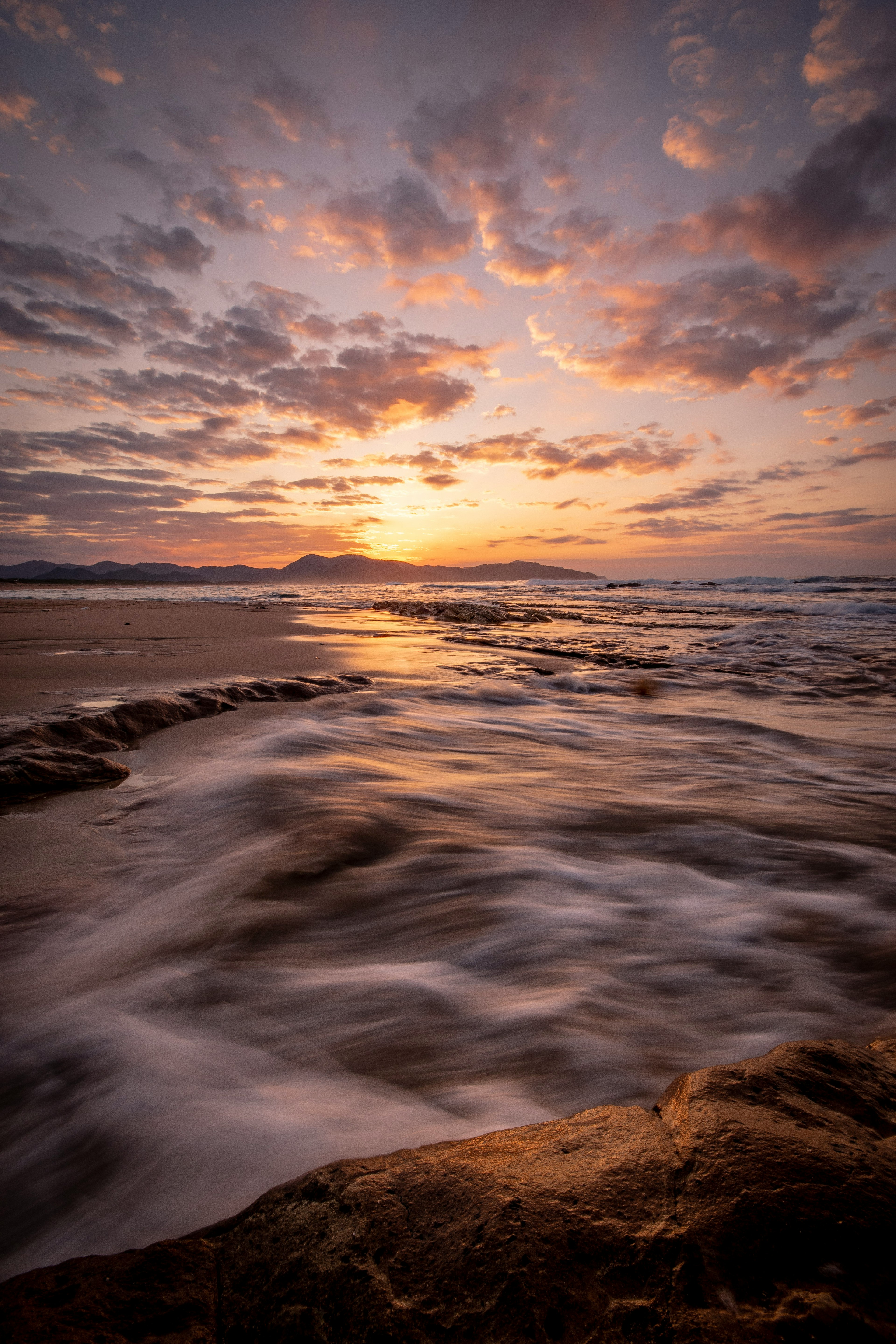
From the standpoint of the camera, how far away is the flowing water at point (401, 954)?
1132 millimetres

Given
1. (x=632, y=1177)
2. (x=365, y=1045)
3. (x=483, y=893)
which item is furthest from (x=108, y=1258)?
(x=483, y=893)

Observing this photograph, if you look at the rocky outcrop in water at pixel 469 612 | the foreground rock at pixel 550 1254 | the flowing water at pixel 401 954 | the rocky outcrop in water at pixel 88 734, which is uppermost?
the rocky outcrop in water at pixel 469 612

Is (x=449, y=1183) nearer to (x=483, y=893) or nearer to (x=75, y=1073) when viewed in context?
(x=75, y=1073)

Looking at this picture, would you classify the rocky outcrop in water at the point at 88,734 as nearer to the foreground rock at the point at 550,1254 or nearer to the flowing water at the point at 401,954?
the flowing water at the point at 401,954

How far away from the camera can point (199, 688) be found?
14.4ft

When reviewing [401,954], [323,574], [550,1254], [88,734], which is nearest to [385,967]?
[401,954]

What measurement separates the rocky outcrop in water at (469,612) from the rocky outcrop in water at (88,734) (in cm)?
858

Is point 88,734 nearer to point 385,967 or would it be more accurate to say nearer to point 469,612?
point 385,967

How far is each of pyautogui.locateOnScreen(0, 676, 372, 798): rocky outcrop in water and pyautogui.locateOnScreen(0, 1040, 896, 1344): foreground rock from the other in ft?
7.28

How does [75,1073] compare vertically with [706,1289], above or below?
below

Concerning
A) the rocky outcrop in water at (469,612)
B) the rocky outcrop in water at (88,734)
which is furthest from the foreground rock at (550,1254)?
the rocky outcrop in water at (469,612)

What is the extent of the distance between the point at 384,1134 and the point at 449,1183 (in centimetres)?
31

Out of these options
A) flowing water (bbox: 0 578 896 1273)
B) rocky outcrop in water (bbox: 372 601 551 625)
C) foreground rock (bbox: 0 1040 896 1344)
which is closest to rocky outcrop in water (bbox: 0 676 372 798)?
flowing water (bbox: 0 578 896 1273)

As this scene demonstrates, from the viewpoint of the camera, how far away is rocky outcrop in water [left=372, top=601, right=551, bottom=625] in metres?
12.9
